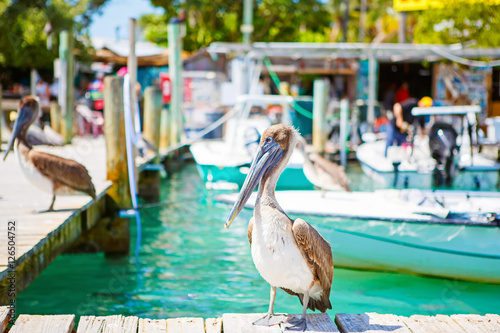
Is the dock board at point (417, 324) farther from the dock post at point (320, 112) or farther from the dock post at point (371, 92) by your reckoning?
the dock post at point (371, 92)

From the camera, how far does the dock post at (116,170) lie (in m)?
7.36

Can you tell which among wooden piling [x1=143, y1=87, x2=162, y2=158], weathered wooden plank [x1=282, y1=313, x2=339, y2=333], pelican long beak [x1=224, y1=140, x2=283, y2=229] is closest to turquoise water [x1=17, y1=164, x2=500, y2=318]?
weathered wooden plank [x1=282, y1=313, x2=339, y2=333]

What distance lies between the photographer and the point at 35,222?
5621 mm

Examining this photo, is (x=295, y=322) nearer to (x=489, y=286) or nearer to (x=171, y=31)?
(x=489, y=286)

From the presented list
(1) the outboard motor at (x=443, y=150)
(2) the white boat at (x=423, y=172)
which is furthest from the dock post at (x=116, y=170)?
(1) the outboard motor at (x=443, y=150)

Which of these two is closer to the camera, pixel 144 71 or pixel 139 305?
pixel 139 305

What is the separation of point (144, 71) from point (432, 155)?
49.8ft

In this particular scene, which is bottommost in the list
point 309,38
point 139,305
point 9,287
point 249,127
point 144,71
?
point 139,305

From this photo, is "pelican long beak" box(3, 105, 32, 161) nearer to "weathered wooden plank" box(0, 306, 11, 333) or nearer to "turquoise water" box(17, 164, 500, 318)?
"turquoise water" box(17, 164, 500, 318)

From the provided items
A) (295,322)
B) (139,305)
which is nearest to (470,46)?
(139,305)

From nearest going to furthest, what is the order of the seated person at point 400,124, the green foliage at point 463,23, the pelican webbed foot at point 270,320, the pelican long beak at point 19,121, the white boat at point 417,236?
the pelican webbed foot at point 270,320, the white boat at point 417,236, the pelican long beak at point 19,121, the seated person at point 400,124, the green foliage at point 463,23

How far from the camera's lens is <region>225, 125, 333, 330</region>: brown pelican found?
3.49 metres

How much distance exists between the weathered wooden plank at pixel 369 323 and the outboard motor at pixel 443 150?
8.69m

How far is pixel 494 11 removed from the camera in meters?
16.4
